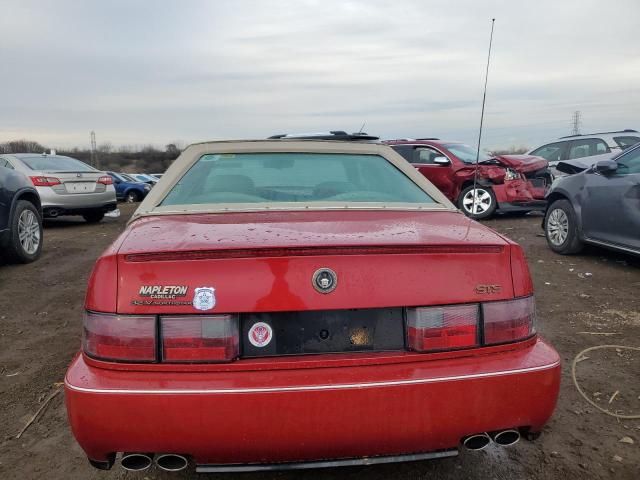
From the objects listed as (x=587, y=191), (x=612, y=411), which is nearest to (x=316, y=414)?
(x=612, y=411)

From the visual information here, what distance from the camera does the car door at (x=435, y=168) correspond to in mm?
10477

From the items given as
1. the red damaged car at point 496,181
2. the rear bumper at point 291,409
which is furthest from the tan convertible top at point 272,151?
the red damaged car at point 496,181

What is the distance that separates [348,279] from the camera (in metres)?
1.81

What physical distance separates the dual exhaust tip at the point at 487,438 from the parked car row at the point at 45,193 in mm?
6111

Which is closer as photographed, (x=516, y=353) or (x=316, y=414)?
(x=316, y=414)

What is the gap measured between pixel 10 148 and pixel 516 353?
67.1 meters

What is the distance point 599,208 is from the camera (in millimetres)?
6078

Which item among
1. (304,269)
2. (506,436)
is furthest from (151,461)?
(506,436)

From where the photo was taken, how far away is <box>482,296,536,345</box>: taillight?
192 centimetres

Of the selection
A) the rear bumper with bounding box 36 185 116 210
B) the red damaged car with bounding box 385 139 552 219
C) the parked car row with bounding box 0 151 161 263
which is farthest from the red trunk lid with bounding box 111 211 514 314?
the rear bumper with bounding box 36 185 116 210

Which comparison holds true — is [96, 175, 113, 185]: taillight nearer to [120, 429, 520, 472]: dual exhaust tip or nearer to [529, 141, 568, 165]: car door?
[529, 141, 568, 165]: car door

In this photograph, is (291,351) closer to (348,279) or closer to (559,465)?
(348,279)

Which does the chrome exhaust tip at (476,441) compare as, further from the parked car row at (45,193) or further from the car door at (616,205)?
the parked car row at (45,193)

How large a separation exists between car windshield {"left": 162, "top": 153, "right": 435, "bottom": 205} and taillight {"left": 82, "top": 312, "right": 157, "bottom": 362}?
0.97 meters
